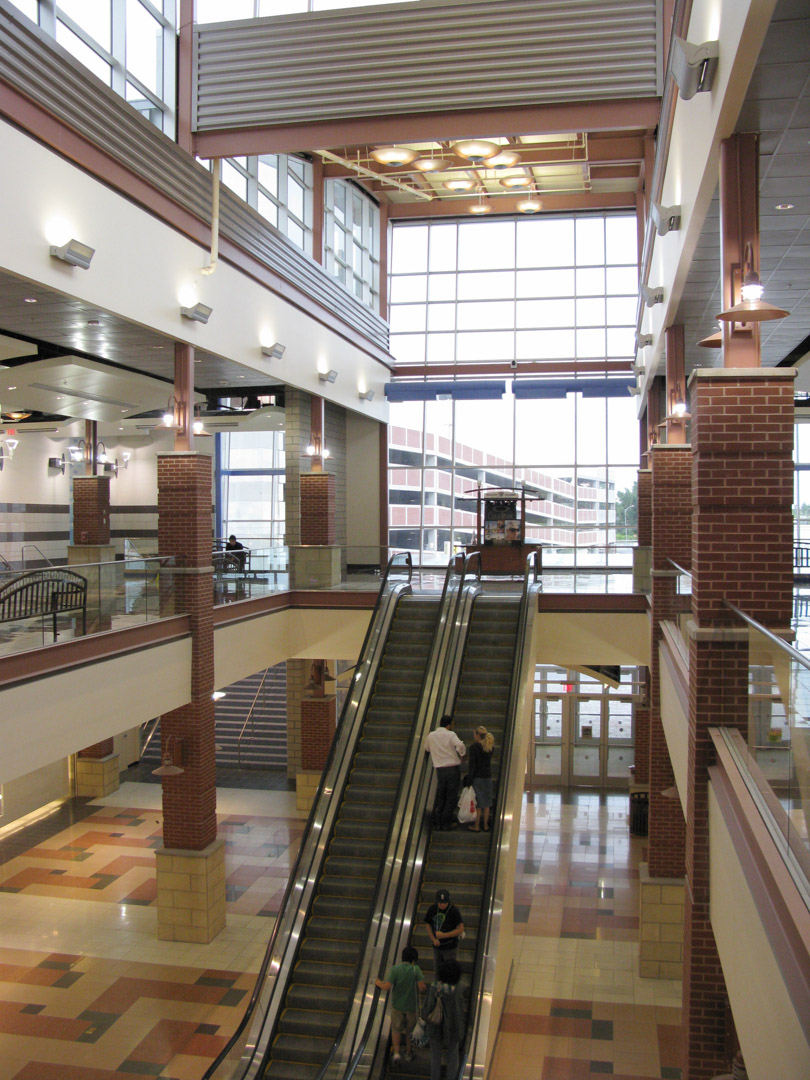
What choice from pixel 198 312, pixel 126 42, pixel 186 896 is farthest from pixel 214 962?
pixel 126 42

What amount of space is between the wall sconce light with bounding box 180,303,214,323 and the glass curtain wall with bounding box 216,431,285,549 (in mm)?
15902

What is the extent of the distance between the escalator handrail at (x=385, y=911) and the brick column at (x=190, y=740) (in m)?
3.57

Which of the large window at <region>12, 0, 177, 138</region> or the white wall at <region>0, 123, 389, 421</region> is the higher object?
the large window at <region>12, 0, 177, 138</region>

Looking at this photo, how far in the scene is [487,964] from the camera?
947 centimetres

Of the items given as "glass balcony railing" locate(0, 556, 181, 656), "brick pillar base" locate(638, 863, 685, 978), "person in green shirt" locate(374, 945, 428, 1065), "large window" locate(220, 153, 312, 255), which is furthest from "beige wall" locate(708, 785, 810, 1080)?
"large window" locate(220, 153, 312, 255)

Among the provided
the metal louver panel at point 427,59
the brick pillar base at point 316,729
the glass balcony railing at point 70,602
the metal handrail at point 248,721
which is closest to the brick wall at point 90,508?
the metal handrail at point 248,721

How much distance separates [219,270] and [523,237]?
621 inches

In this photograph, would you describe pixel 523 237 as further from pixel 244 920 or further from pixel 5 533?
pixel 244 920

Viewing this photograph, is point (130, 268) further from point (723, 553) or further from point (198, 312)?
point (723, 553)

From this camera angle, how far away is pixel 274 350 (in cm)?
1700

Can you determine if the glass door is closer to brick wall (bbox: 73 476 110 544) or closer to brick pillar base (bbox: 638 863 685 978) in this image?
brick pillar base (bbox: 638 863 685 978)

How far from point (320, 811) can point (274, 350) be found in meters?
9.01

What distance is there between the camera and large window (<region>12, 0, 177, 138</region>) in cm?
1161

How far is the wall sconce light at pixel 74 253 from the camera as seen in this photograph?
402 inches
